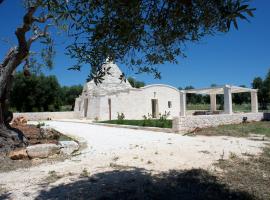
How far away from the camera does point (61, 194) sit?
4.60m

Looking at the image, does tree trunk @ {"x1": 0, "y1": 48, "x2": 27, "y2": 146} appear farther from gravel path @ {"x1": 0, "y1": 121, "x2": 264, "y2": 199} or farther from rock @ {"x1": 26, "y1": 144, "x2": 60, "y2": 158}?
gravel path @ {"x1": 0, "y1": 121, "x2": 264, "y2": 199}

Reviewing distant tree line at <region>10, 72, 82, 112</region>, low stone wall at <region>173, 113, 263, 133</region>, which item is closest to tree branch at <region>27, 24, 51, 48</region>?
low stone wall at <region>173, 113, 263, 133</region>

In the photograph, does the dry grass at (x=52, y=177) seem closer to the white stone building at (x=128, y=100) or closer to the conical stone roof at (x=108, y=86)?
the white stone building at (x=128, y=100)

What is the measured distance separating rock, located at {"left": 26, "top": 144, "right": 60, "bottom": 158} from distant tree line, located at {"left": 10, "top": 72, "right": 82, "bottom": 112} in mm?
30938

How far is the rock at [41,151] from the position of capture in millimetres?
7754

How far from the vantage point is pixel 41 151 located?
25.9ft

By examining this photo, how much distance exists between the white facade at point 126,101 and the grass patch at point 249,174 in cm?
1876

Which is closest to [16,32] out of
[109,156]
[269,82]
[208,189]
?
[109,156]

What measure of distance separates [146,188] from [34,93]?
119 feet

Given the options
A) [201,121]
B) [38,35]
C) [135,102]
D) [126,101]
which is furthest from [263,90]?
[38,35]

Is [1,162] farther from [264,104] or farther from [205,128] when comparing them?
[264,104]

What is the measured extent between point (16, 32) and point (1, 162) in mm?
4174

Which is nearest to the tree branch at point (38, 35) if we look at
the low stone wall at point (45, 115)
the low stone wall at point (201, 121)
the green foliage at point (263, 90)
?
the low stone wall at point (201, 121)

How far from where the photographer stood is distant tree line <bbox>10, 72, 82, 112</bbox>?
37594 millimetres
